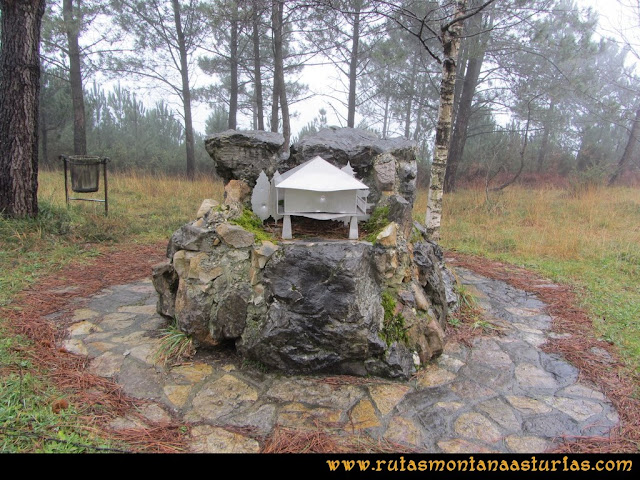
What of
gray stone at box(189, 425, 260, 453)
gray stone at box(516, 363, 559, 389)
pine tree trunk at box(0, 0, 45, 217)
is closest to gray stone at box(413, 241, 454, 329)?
gray stone at box(516, 363, 559, 389)

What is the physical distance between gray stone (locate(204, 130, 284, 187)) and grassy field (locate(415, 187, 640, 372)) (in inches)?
115

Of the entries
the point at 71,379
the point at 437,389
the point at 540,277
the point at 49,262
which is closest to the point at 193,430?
the point at 71,379

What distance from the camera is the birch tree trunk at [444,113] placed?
3.63 meters

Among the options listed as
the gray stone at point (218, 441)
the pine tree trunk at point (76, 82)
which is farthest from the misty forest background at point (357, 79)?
the gray stone at point (218, 441)

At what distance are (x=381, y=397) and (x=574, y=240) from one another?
458cm

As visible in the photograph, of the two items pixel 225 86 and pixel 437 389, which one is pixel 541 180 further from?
pixel 437 389

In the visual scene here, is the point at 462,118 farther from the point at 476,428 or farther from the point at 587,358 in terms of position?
the point at 476,428

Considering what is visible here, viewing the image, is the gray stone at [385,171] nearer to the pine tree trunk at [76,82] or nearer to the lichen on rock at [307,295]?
the lichen on rock at [307,295]

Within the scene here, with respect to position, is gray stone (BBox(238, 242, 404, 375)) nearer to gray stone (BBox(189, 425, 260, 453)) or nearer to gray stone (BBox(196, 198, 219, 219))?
gray stone (BBox(189, 425, 260, 453))

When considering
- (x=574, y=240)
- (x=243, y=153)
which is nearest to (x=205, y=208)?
(x=243, y=153)

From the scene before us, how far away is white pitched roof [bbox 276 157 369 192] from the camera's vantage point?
8.37ft

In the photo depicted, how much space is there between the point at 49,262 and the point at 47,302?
113cm

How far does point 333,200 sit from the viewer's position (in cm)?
271

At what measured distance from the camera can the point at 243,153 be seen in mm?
3178
